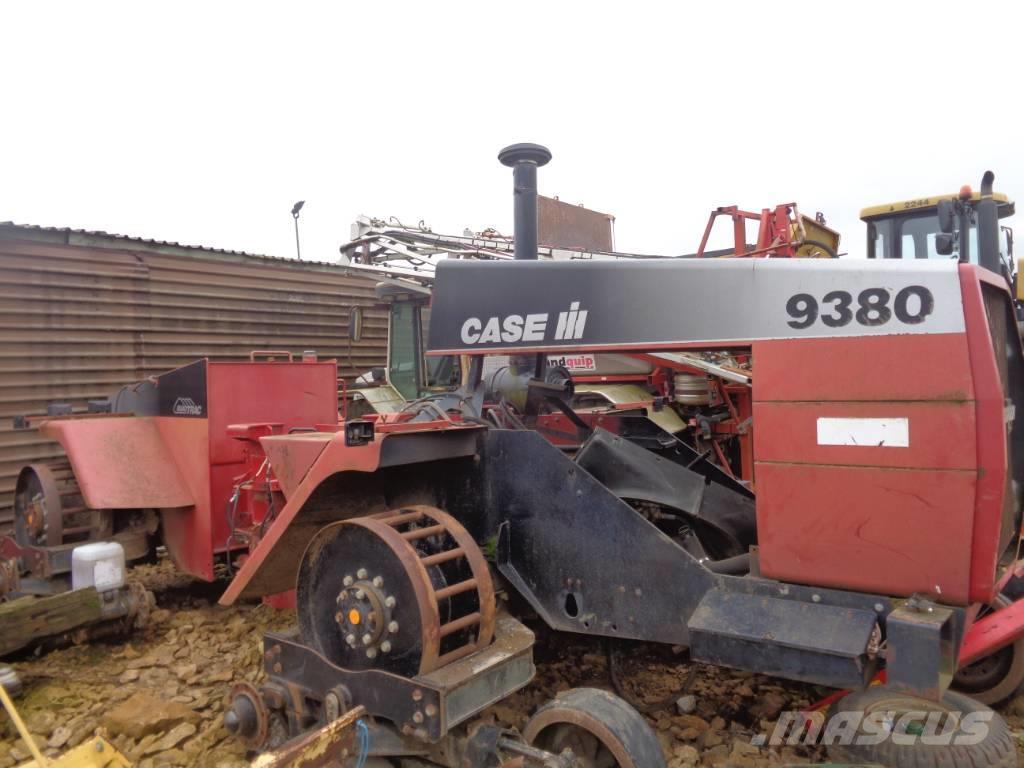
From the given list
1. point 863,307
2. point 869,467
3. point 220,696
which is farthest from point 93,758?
point 863,307

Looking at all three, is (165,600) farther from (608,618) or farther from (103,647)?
(608,618)

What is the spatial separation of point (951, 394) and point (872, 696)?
1.18 meters

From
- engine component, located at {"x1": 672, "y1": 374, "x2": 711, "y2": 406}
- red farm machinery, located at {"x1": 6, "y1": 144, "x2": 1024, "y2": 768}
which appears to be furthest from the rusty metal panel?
red farm machinery, located at {"x1": 6, "y1": 144, "x2": 1024, "y2": 768}

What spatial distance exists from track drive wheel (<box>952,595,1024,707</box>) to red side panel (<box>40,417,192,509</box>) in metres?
4.09

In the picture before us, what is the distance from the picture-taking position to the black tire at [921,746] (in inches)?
92.4

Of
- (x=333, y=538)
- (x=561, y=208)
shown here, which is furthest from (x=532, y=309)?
(x=561, y=208)

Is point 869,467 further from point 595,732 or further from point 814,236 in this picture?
point 814,236

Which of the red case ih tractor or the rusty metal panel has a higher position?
the rusty metal panel

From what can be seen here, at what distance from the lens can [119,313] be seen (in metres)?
6.84

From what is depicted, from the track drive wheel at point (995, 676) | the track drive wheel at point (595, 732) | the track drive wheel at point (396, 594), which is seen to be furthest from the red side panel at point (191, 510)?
the track drive wheel at point (995, 676)

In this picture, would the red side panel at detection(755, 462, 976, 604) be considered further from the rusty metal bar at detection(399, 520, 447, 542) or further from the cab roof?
the cab roof

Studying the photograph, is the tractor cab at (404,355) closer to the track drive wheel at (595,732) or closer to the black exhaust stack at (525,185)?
the black exhaust stack at (525,185)

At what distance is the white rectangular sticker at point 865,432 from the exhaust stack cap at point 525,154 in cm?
156

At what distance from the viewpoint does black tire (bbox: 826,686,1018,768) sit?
2.35 m
